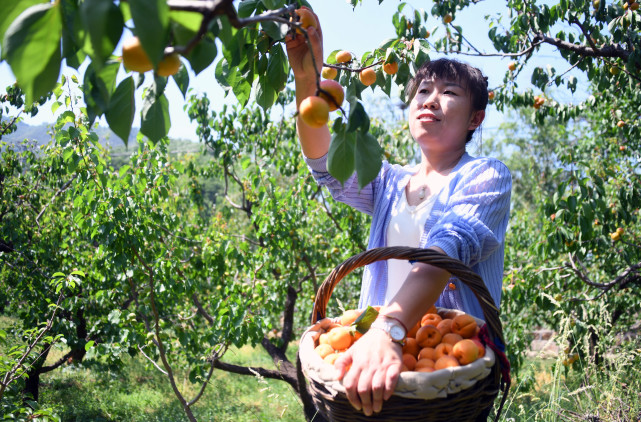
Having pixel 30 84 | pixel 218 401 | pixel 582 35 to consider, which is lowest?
pixel 218 401

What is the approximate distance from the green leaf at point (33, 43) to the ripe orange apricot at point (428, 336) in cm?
77

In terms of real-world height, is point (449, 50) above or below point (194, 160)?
above

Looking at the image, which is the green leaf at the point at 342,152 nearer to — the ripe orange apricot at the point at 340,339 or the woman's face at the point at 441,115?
the ripe orange apricot at the point at 340,339

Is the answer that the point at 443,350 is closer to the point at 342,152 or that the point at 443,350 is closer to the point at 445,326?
the point at 445,326

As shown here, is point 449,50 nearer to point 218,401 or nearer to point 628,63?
point 628,63

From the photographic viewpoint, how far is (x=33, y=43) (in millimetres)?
516

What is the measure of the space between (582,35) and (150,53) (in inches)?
142

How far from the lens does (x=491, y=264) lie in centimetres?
128

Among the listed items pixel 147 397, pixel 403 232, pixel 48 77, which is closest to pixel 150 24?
pixel 48 77

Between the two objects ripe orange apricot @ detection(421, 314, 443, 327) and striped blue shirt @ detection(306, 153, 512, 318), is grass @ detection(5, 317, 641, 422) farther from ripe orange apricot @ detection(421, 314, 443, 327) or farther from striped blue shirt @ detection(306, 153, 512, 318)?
ripe orange apricot @ detection(421, 314, 443, 327)

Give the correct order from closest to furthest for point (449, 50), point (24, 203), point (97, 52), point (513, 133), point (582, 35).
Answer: point (97, 52) < point (582, 35) < point (449, 50) < point (24, 203) < point (513, 133)

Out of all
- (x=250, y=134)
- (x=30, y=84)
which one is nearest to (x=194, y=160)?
(x=250, y=134)

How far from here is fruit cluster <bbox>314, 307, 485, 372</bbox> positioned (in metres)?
0.92

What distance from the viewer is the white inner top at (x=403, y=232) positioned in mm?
1283
